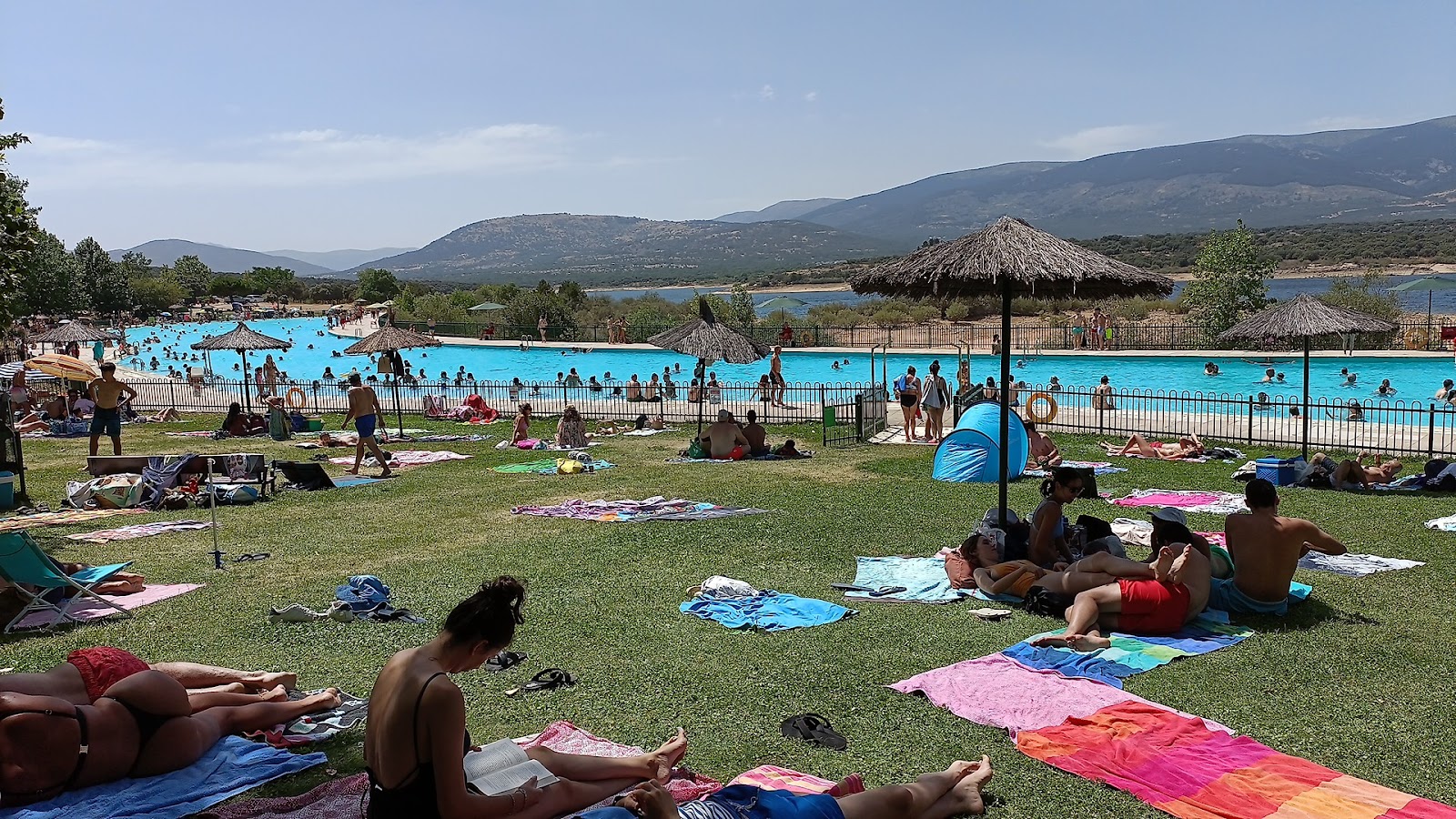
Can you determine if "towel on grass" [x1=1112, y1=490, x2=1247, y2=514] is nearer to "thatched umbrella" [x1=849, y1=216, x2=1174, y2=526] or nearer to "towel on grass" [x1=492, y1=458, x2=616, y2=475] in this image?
"thatched umbrella" [x1=849, y1=216, x2=1174, y2=526]

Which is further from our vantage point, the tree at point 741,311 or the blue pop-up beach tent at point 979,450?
the tree at point 741,311

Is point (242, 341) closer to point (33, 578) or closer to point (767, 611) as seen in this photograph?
point (33, 578)

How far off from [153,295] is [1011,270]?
9296cm

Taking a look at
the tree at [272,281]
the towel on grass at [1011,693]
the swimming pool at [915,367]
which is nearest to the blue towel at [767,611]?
the towel on grass at [1011,693]

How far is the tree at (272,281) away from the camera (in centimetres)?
11141

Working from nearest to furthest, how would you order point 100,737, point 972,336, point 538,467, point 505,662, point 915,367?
point 100,737
point 505,662
point 538,467
point 915,367
point 972,336

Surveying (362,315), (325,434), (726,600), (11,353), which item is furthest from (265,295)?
(726,600)

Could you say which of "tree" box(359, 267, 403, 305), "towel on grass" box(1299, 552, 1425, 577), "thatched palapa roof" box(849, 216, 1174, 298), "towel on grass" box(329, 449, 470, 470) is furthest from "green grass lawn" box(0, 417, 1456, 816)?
"tree" box(359, 267, 403, 305)

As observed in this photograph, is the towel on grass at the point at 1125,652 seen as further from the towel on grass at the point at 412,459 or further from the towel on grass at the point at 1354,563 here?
the towel on grass at the point at 412,459

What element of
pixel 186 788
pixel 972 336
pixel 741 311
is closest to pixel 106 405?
pixel 186 788

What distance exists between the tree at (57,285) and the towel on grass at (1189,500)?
60.1 m

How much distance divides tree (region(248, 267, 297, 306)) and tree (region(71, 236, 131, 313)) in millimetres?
29665

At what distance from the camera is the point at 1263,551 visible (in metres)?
7.34

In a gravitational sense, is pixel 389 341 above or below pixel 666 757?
above
